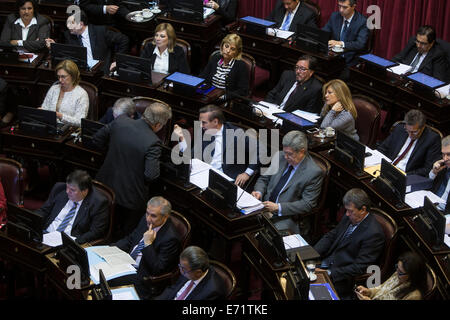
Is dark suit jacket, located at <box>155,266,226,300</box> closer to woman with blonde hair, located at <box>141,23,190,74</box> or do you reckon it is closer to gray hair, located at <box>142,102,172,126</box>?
gray hair, located at <box>142,102,172,126</box>

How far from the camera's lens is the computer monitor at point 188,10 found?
841 cm

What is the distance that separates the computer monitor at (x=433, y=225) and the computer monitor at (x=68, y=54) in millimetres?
3974

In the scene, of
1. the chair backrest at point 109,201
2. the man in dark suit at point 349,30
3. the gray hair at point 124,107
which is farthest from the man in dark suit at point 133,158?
the man in dark suit at point 349,30

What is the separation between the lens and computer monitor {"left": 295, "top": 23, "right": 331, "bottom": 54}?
7.74 metres

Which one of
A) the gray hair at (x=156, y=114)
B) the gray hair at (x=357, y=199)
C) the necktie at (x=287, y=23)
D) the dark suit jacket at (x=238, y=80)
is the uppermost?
the necktie at (x=287, y=23)

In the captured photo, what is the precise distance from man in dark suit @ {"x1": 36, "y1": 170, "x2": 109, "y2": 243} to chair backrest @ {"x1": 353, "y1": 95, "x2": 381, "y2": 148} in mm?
2573

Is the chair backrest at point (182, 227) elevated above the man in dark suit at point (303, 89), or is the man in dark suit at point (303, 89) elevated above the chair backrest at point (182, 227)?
the man in dark suit at point (303, 89)

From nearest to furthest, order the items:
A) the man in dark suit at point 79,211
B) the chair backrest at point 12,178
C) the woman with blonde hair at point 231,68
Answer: the man in dark suit at point 79,211
the chair backrest at point 12,178
the woman with blonde hair at point 231,68

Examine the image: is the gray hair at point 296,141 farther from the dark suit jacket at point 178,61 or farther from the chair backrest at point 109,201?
the dark suit jacket at point 178,61

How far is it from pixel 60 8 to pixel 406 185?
526 centimetres

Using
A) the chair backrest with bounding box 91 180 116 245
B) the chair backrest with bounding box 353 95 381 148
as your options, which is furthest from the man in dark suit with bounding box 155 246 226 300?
the chair backrest with bounding box 353 95 381 148

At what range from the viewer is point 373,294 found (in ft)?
16.1
